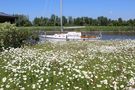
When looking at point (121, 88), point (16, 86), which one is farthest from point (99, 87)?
point (16, 86)

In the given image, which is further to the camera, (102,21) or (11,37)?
(102,21)

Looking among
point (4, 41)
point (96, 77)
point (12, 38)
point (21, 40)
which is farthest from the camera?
point (21, 40)

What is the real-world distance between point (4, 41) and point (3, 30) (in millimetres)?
1354

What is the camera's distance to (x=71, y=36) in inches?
1929

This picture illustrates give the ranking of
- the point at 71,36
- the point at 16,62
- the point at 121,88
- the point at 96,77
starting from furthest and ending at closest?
the point at 71,36
the point at 16,62
the point at 96,77
the point at 121,88

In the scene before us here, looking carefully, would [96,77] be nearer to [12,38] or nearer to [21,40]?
[12,38]

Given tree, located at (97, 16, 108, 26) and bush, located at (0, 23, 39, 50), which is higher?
bush, located at (0, 23, 39, 50)

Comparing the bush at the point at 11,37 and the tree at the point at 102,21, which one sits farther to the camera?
the tree at the point at 102,21

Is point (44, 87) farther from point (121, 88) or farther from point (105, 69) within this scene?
point (105, 69)

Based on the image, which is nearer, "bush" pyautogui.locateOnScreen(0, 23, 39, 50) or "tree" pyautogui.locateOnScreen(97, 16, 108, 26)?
"bush" pyautogui.locateOnScreen(0, 23, 39, 50)

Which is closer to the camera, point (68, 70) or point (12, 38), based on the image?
point (68, 70)

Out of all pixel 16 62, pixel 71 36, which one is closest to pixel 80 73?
pixel 16 62

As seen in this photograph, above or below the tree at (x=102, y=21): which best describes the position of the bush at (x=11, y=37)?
above

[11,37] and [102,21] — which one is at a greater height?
[11,37]
